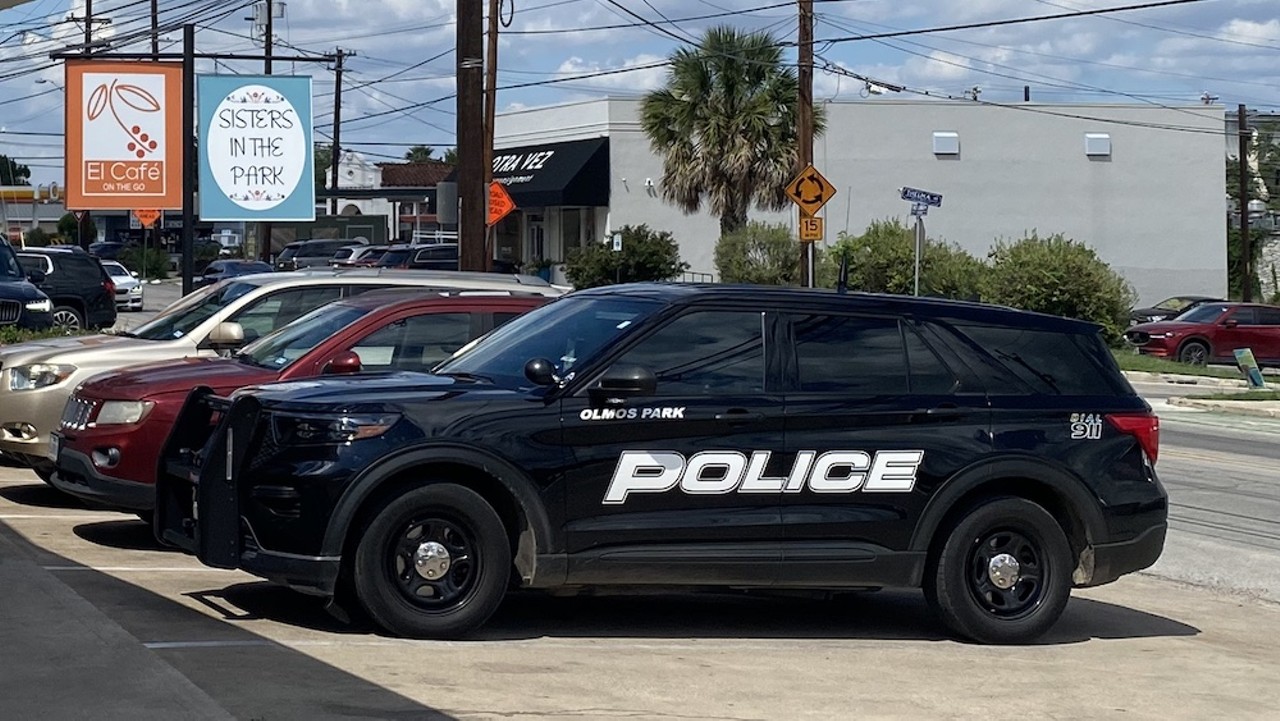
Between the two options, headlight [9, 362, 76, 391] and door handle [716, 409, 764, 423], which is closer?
door handle [716, 409, 764, 423]

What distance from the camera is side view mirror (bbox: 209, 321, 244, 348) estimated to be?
11484mm

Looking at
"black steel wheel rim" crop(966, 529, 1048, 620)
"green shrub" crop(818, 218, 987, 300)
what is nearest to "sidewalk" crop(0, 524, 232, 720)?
"black steel wheel rim" crop(966, 529, 1048, 620)

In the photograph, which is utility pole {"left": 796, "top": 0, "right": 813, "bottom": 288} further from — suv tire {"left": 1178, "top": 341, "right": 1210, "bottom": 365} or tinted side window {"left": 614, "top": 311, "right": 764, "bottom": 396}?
tinted side window {"left": 614, "top": 311, "right": 764, "bottom": 396}

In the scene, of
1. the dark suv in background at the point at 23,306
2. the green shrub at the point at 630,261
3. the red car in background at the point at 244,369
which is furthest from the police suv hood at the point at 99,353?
the green shrub at the point at 630,261

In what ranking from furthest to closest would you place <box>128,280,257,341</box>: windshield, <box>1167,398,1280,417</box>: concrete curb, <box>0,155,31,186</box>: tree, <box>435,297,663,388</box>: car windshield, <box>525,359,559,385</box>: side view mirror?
<box>0,155,31,186</box>: tree
<box>1167,398,1280,417</box>: concrete curb
<box>128,280,257,341</box>: windshield
<box>435,297,663,388</box>: car windshield
<box>525,359,559,385</box>: side view mirror

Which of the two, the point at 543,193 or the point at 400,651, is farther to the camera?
the point at 543,193

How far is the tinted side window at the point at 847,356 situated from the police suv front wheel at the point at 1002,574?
84 cm

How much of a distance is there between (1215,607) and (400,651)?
553 centimetres

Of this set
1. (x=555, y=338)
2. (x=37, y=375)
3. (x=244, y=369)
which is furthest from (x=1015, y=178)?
(x=555, y=338)

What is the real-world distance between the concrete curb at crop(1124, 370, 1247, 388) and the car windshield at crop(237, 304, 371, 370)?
23.6m

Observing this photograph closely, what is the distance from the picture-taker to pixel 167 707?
243 inches

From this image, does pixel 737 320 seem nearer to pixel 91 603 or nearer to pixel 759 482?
pixel 759 482

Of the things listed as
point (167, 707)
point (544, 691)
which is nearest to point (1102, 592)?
point (544, 691)

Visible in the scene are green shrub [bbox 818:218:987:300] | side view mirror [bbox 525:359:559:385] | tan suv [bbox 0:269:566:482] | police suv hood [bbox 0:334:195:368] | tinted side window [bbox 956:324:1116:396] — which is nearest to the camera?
side view mirror [bbox 525:359:559:385]
